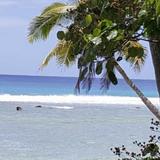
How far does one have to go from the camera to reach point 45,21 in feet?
33.8

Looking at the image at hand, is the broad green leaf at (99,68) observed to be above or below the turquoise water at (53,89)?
above

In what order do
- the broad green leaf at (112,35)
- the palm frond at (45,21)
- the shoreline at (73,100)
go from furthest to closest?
the shoreline at (73,100), the palm frond at (45,21), the broad green leaf at (112,35)

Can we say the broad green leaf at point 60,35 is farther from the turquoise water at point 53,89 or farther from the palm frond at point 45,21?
the turquoise water at point 53,89

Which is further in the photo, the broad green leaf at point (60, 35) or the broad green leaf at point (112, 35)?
the broad green leaf at point (60, 35)

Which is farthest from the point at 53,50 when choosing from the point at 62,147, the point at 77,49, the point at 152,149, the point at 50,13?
the point at 77,49

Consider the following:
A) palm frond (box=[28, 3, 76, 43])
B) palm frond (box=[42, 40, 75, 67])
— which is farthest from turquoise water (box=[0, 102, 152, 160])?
palm frond (box=[28, 3, 76, 43])

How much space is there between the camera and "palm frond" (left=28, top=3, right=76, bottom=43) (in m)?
9.88

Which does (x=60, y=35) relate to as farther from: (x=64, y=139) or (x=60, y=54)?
(x=64, y=139)

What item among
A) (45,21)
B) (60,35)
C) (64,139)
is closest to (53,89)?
(64,139)

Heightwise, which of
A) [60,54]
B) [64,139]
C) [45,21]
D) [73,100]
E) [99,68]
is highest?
[99,68]

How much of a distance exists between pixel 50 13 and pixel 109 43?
7.93 metres

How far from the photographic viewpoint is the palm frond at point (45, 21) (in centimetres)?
988

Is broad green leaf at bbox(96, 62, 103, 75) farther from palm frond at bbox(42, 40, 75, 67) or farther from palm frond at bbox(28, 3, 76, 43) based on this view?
palm frond at bbox(42, 40, 75, 67)

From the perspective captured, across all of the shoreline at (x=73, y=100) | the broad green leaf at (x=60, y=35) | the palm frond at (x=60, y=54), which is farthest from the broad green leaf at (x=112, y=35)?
the shoreline at (x=73, y=100)
